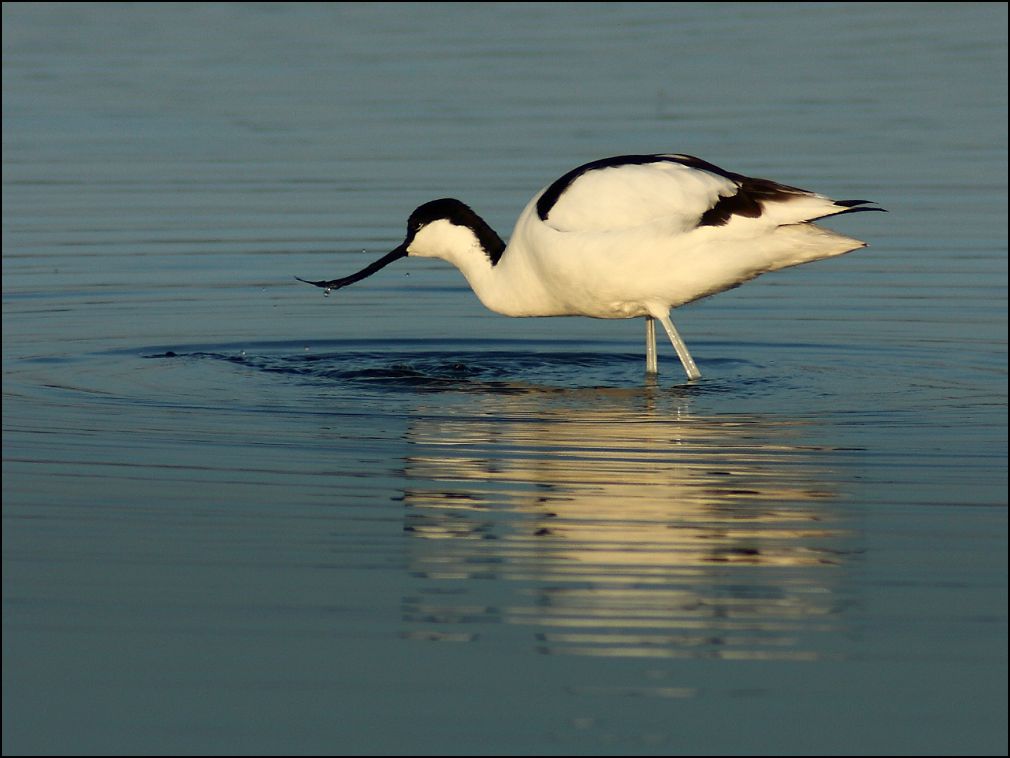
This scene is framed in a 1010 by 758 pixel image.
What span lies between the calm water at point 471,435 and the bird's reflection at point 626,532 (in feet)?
0.07

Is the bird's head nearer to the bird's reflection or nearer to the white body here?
the white body

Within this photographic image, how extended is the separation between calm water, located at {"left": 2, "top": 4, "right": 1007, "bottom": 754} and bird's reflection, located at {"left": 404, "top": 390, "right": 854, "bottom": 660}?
0.07 feet

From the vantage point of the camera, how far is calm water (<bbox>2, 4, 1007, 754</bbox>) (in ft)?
17.4

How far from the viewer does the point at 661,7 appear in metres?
25.8

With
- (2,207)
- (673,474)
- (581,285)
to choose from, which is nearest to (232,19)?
(2,207)

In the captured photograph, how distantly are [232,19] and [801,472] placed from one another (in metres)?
18.9

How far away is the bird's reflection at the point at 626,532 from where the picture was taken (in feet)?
18.6

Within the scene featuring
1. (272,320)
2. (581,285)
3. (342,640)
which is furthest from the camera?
(272,320)

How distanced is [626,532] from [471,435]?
1.94 meters

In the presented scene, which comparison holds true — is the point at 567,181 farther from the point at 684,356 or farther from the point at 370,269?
the point at 370,269

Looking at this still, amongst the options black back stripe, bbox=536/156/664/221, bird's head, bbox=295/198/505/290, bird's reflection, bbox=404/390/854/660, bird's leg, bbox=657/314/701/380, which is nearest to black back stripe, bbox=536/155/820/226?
black back stripe, bbox=536/156/664/221

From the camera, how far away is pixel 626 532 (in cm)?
666

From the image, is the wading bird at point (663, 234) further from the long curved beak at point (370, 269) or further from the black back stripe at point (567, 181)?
the long curved beak at point (370, 269)

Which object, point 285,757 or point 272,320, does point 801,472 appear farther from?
point 272,320
